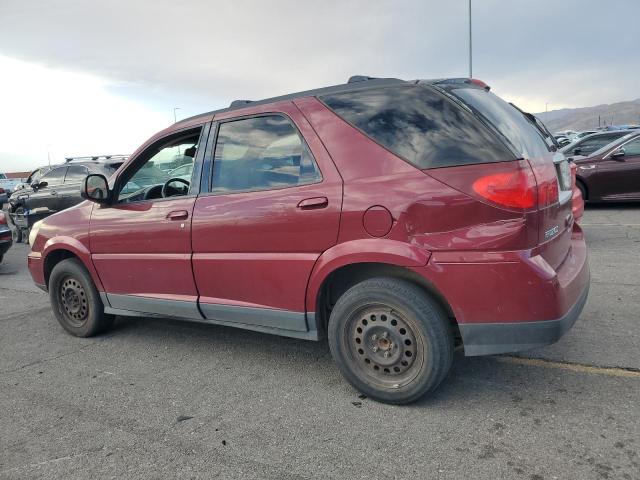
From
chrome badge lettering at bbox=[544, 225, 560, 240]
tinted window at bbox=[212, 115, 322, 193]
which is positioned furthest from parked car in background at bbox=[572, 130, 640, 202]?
tinted window at bbox=[212, 115, 322, 193]

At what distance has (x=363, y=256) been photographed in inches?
116

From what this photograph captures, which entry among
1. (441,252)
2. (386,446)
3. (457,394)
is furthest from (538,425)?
(441,252)

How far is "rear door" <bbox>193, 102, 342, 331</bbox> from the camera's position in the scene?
10.4ft

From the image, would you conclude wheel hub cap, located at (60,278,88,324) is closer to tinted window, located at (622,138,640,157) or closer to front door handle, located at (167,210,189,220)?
front door handle, located at (167,210,189,220)

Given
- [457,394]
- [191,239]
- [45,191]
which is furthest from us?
[45,191]

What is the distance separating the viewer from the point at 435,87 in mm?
3010

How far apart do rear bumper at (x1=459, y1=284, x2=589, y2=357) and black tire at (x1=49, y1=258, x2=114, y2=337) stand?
3269 millimetres

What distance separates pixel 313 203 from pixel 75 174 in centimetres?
957

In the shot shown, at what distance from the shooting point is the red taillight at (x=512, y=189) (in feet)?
8.66

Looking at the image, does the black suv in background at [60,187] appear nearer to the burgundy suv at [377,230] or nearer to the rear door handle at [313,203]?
the burgundy suv at [377,230]

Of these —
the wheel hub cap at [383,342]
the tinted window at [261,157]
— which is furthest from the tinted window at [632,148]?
the wheel hub cap at [383,342]

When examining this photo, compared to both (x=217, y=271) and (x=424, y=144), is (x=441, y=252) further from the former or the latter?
(x=217, y=271)

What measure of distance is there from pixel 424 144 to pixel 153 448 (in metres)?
2.20

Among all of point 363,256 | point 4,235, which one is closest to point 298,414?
point 363,256
